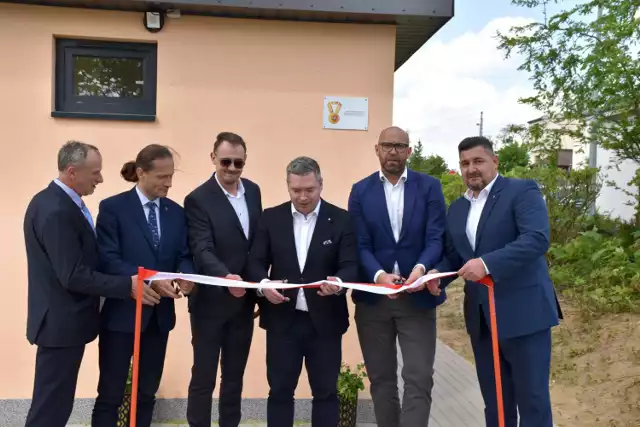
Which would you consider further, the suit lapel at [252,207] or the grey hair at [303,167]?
the suit lapel at [252,207]

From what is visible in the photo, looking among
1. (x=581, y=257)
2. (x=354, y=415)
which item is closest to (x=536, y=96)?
(x=581, y=257)

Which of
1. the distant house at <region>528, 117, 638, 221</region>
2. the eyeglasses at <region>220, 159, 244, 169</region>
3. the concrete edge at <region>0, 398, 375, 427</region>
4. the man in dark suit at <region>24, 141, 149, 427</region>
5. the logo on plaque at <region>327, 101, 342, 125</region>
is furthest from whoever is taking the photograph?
the distant house at <region>528, 117, 638, 221</region>

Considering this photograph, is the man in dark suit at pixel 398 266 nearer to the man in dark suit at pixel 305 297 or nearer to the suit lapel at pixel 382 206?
the suit lapel at pixel 382 206

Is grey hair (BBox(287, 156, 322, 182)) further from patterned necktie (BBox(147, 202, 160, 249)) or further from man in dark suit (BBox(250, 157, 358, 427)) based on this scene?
patterned necktie (BBox(147, 202, 160, 249))

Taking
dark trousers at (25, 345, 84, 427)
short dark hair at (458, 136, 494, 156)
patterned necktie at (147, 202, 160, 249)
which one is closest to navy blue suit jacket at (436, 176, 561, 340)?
short dark hair at (458, 136, 494, 156)

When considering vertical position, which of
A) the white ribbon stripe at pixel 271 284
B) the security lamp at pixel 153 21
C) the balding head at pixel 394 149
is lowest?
the white ribbon stripe at pixel 271 284

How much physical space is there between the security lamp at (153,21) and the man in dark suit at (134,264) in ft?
5.36

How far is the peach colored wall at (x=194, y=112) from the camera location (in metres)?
4.89

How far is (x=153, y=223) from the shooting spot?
382 cm

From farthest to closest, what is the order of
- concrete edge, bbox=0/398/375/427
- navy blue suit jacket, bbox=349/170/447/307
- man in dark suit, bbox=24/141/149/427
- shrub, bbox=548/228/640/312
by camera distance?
shrub, bbox=548/228/640/312 → concrete edge, bbox=0/398/375/427 → navy blue suit jacket, bbox=349/170/447/307 → man in dark suit, bbox=24/141/149/427

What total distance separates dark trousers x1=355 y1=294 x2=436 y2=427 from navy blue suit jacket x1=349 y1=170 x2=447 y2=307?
0.34 feet

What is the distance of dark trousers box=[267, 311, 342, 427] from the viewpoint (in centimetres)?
390

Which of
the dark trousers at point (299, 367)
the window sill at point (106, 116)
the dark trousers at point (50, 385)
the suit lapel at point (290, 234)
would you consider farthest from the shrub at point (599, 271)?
the dark trousers at point (50, 385)

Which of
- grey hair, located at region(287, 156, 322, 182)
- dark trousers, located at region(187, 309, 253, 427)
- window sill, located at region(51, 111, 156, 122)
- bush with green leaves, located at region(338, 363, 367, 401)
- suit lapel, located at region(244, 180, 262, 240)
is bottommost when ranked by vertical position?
bush with green leaves, located at region(338, 363, 367, 401)
